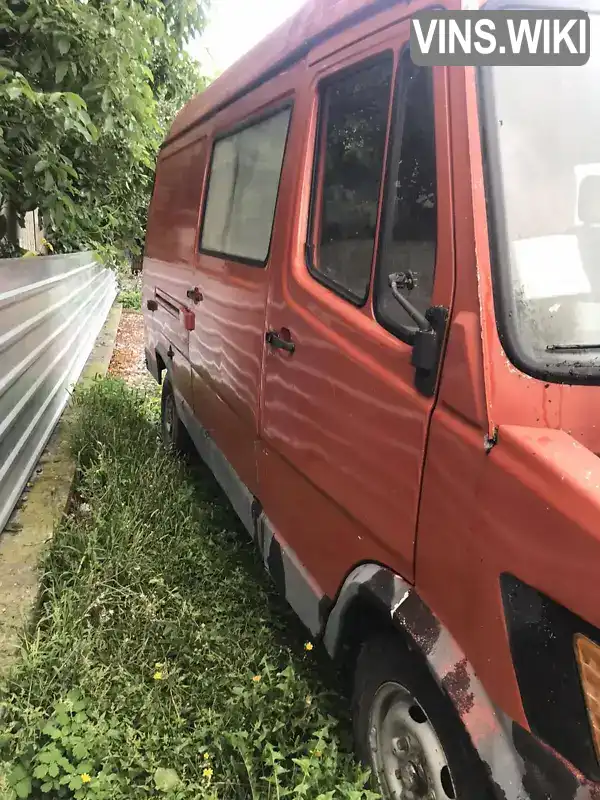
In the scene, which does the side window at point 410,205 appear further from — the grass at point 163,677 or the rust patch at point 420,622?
the grass at point 163,677

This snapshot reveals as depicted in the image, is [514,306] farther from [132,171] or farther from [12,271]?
[132,171]

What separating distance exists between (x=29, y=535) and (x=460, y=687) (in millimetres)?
2932

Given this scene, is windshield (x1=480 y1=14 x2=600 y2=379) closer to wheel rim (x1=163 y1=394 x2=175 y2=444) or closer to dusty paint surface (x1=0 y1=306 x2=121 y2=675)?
dusty paint surface (x1=0 y1=306 x2=121 y2=675)

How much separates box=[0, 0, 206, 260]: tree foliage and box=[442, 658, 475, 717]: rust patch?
139 inches

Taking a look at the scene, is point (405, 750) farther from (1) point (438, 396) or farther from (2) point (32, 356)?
(2) point (32, 356)

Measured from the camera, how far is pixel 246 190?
3.33m

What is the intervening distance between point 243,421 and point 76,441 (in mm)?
2235

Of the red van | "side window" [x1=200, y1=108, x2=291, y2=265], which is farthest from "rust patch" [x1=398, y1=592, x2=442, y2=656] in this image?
"side window" [x1=200, y1=108, x2=291, y2=265]

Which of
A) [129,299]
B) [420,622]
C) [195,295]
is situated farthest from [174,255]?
[129,299]

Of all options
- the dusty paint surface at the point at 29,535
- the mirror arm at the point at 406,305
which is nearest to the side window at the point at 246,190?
the mirror arm at the point at 406,305

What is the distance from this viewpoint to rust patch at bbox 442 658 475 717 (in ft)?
4.84

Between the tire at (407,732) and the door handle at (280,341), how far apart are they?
1.07m

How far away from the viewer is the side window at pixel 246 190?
112 inches

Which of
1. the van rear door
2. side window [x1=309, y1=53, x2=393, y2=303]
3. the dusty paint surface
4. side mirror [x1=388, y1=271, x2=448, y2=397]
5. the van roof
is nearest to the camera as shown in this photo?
side mirror [x1=388, y1=271, x2=448, y2=397]
